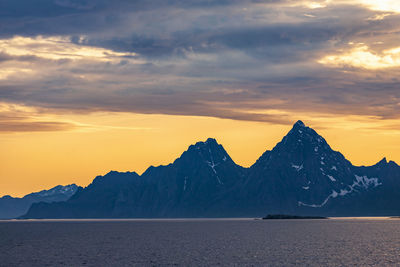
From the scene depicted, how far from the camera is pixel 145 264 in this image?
127750mm

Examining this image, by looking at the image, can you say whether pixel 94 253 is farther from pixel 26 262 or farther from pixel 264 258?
pixel 264 258

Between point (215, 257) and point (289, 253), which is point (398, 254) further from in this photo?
point (215, 257)

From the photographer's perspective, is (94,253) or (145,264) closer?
(145,264)

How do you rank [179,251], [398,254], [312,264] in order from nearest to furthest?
[312,264] → [398,254] → [179,251]

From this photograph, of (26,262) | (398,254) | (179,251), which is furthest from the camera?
(179,251)

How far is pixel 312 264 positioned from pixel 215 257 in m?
26.5

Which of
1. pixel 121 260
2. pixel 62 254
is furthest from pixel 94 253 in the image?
pixel 121 260

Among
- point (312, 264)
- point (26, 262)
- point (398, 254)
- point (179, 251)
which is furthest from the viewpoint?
point (179, 251)

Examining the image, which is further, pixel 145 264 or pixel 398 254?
pixel 398 254

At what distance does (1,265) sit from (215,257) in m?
47.3

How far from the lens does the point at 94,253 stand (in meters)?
157

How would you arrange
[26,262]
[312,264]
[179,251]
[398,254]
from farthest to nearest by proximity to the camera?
[179,251]
[398,254]
[26,262]
[312,264]

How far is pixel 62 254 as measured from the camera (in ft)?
513

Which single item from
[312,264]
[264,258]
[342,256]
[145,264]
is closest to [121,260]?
[145,264]
